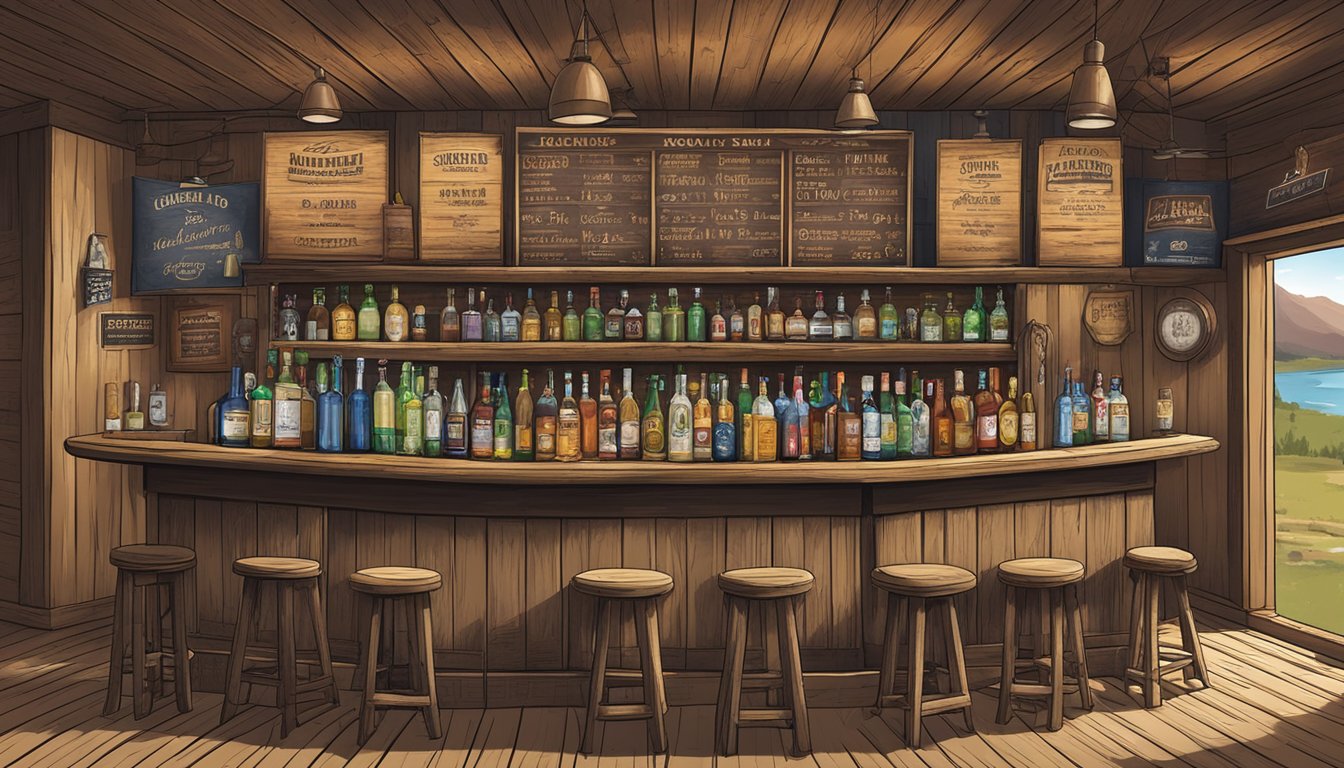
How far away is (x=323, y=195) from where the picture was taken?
4.39 meters

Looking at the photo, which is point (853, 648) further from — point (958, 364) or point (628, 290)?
point (628, 290)

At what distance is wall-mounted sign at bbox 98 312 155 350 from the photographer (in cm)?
489

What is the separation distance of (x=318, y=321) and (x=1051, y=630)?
340 centimetres

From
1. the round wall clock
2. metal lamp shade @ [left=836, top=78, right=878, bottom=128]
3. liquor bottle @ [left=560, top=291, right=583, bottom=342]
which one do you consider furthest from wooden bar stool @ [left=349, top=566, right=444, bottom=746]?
the round wall clock

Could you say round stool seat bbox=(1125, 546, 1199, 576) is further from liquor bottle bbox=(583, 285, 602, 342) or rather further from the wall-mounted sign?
the wall-mounted sign

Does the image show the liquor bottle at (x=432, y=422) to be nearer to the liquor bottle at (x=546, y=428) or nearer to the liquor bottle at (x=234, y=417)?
the liquor bottle at (x=546, y=428)

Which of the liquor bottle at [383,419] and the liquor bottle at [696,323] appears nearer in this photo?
the liquor bottle at [383,419]

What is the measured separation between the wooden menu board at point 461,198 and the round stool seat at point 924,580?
2293 mm

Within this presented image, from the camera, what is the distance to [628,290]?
4395mm

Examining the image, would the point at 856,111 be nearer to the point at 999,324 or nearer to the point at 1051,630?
the point at 999,324

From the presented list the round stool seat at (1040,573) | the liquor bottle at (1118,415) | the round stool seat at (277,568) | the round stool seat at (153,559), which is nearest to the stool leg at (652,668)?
the round stool seat at (277,568)

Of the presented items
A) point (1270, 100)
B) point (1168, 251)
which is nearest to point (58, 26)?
point (1168, 251)

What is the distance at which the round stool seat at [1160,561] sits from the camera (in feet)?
11.8

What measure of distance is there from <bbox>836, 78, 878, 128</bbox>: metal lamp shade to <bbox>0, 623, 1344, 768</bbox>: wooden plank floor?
7.63 feet
